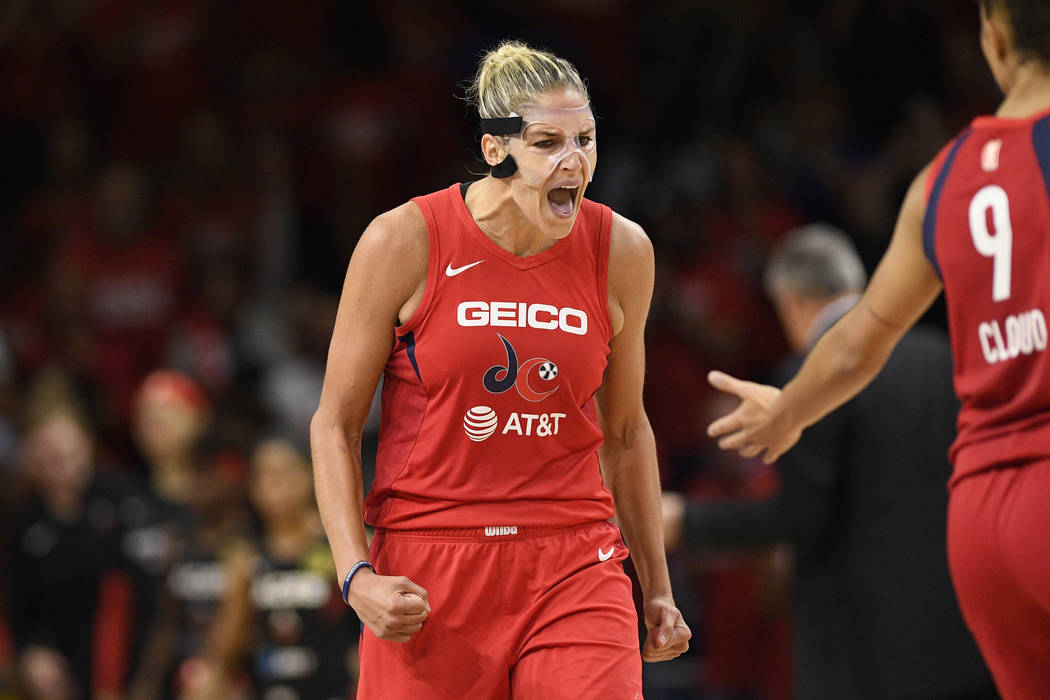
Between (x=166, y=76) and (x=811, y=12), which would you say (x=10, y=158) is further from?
(x=811, y=12)

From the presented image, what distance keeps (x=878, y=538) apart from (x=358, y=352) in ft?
8.31

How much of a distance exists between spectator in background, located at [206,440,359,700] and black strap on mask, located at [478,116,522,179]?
3.56m

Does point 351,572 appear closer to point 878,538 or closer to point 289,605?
point 878,538

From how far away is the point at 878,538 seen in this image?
5.48 metres

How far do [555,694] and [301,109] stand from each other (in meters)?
9.01

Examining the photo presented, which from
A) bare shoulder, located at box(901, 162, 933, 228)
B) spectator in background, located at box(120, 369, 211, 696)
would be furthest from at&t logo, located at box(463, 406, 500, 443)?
spectator in background, located at box(120, 369, 211, 696)

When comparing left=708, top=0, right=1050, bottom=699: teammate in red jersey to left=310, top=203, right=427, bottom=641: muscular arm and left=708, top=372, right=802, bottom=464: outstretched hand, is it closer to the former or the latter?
left=708, top=372, right=802, bottom=464: outstretched hand

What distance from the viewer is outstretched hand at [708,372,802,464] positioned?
4.03 metres

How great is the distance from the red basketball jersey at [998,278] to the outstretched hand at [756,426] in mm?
782

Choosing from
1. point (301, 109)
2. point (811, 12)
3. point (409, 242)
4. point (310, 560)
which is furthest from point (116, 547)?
point (811, 12)

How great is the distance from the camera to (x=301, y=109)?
470 inches

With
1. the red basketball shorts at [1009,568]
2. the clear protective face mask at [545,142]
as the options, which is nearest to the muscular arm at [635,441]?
the clear protective face mask at [545,142]

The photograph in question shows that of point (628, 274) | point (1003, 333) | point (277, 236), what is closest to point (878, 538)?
point (628, 274)

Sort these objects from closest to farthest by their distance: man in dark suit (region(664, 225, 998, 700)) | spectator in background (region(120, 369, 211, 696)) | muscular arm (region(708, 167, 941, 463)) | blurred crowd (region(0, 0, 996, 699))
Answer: muscular arm (region(708, 167, 941, 463))
man in dark suit (region(664, 225, 998, 700))
blurred crowd (region(0, 0, 996, 699))
spectator in background (region(120, 369, 211, 696))
